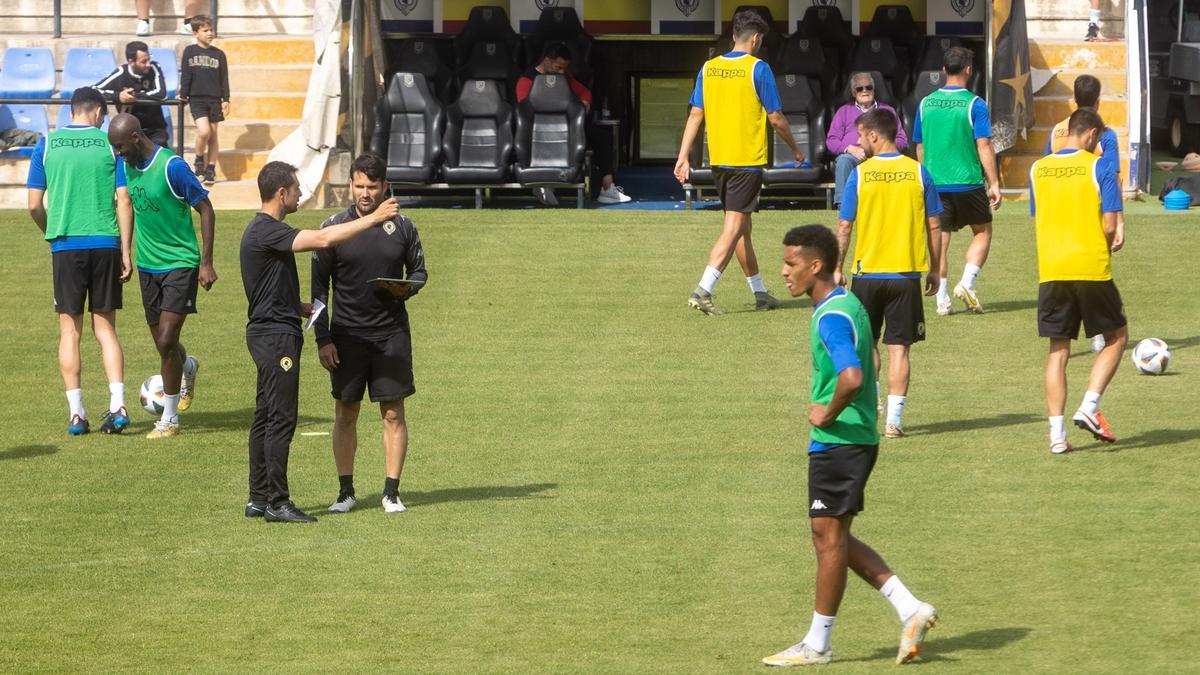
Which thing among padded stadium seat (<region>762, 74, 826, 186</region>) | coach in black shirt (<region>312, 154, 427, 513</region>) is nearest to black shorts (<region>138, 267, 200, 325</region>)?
coach in black shirt (<region>312, 154, 427, 513</region>)

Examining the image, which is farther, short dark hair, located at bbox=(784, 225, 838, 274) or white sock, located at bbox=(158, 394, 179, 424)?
white sock, located at bbox=(158, 394, 179, 424)

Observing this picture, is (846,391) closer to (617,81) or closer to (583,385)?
(583,385)

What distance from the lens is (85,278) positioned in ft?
36.7

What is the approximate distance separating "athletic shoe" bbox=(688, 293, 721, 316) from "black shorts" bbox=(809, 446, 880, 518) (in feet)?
24.8

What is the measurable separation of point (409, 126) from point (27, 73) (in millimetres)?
5083

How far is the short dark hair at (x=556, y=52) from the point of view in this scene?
21281 millimetres

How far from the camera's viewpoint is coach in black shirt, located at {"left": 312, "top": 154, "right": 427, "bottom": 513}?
888 cm

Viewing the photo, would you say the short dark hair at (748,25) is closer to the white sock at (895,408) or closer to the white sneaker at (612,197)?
the white sock at (895,408)

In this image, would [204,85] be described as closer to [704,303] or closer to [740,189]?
[704,303]

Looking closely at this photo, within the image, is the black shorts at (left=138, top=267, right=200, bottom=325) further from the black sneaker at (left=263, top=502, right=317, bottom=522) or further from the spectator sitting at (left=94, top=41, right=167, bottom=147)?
the spectator sitting at (left=94, top=41, right=167, bottom=147)

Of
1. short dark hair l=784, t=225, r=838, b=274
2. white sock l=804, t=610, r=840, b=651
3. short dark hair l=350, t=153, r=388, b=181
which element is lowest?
white sock l=804, t=610, r=840, b=651

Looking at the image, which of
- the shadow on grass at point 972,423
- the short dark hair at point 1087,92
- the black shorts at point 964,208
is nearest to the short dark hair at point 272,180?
the shadow on grass at point 972,423

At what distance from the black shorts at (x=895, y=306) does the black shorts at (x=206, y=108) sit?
11917 millimetres

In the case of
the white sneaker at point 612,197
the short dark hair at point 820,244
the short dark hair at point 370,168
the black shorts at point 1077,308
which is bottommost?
the black shorts at point 1077,308
